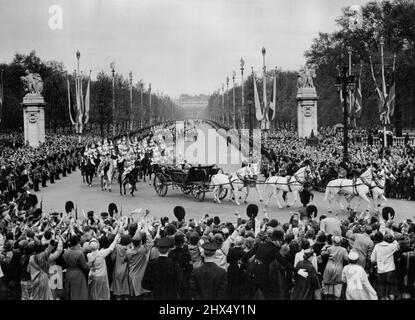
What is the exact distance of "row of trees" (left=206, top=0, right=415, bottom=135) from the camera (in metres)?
43.2

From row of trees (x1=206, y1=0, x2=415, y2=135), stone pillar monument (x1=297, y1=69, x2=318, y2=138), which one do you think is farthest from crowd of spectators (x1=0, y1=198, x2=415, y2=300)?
stone pillar monument (x1=297, y1=69, x2=318, y2=138)

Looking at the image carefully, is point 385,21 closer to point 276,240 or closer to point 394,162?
point 394,162

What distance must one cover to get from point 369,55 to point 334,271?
1566 inches

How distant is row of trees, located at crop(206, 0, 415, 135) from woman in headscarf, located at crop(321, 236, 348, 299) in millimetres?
30290

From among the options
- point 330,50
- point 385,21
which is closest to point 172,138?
point 330,50

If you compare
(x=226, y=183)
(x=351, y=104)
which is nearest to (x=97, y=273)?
(x=226, y=183)

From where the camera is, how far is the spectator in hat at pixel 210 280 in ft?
26.2

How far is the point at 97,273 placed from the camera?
881 cm

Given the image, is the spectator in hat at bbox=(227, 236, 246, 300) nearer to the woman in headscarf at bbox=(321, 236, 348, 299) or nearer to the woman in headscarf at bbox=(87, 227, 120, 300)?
the woman in headscarf at bbox=(321, 236, 348, 299)

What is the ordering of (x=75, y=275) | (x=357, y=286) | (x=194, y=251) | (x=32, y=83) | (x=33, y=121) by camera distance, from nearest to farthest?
(x=357, y=286)
(x=75, y=275)
(x=194, y=251)
(x=33, y=121)
(x=32, y=83)

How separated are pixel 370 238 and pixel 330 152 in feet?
76.9

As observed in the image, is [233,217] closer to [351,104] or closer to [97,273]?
[97,273]

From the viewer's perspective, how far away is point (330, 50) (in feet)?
170

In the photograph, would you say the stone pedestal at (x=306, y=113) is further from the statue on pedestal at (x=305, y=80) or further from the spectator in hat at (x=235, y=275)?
the spectator in hat at (x=235, y=275)
